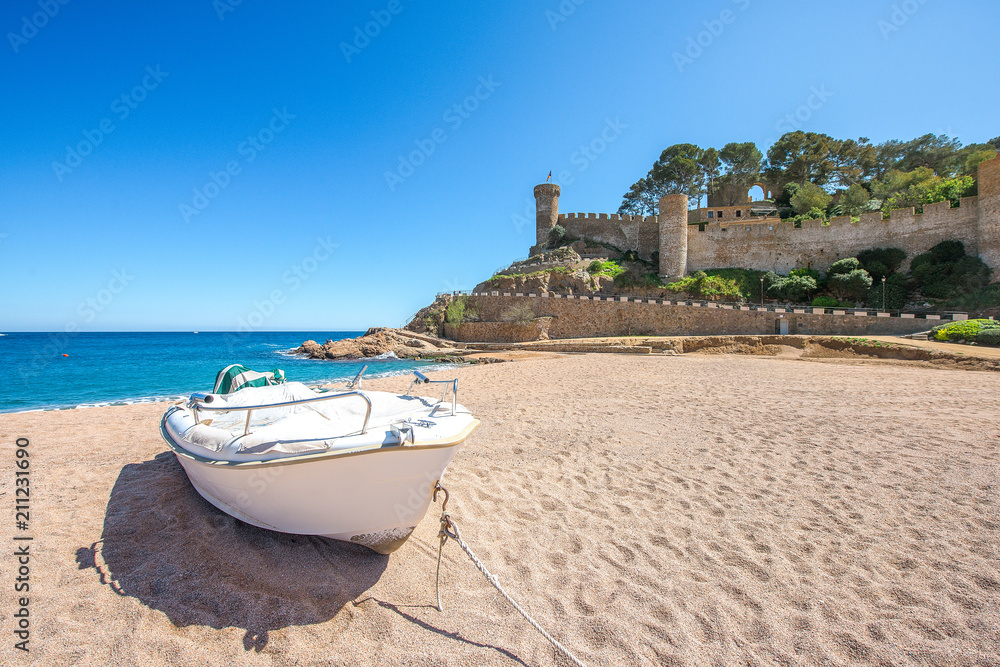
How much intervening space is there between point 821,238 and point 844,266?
4.53 meters

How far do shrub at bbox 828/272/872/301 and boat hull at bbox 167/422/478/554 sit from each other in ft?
112

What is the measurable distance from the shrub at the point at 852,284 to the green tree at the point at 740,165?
19.3 metres

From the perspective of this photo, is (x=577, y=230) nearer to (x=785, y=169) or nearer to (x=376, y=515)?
(x=785, y=169)

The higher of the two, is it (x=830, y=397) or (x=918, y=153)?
(x=918, y=153)

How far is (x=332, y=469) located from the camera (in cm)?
295

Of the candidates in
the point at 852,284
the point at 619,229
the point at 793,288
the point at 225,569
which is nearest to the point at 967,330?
the point at 852,284

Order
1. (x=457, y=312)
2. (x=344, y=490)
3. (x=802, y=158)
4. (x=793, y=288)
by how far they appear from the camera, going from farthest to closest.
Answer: (x=802, y=158)
(x=457, y=312)
(x=793, y=288)
(x=344, y=490)

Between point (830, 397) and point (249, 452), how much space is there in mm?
10713

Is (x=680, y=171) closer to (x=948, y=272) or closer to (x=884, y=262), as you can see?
(x=884, y=262)

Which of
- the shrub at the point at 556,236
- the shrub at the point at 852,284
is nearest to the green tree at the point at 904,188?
the shrub at the point at 852,284

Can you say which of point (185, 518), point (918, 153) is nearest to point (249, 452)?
point (185, 518)

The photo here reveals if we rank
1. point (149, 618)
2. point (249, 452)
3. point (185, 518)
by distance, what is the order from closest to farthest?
point (149, 618) < point (249, 452) < point (185, 518)

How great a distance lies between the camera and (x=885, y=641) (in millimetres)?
2602

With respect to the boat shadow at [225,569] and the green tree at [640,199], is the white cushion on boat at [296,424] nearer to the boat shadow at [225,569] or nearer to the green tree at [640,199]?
the boat shadow at [225,569]
